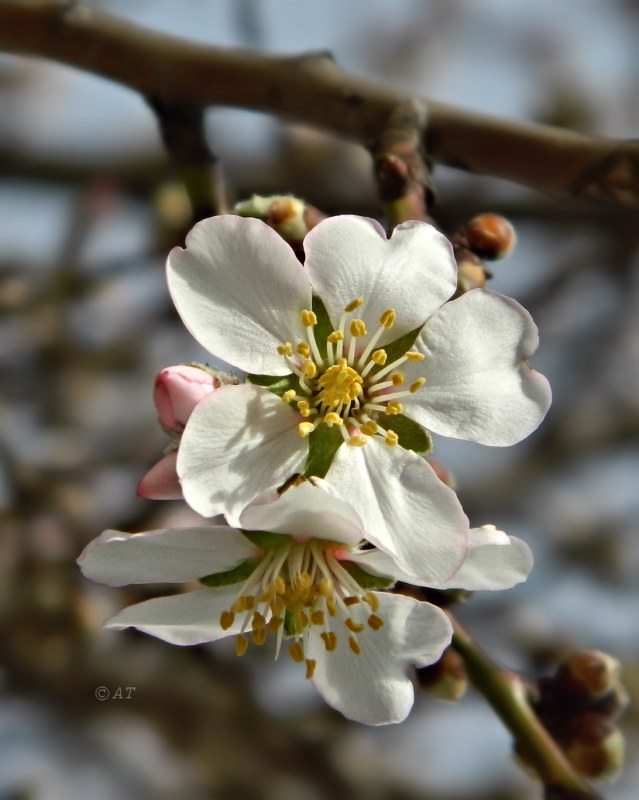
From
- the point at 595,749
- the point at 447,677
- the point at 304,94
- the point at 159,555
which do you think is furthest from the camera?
the point at 304,94

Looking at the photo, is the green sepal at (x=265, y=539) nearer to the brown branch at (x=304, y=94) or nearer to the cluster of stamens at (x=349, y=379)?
the cluster of stamens at (x=349, y=379)

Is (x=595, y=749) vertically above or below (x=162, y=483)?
below

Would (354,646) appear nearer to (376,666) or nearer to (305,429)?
(376,666)

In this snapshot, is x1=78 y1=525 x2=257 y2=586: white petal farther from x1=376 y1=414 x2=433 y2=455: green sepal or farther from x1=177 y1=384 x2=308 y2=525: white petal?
x1=376 y1=414 x2=433 y2=455: green sepal

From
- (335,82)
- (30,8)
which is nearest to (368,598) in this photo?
(335,82)

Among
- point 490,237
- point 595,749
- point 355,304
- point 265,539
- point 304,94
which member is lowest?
point 595,749

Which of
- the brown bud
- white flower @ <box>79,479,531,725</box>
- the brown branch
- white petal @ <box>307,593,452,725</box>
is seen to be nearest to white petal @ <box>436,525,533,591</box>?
white flower @ <box>79,479,531,725</box>

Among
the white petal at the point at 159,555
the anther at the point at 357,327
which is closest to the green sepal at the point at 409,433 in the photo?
the anther at the point at 357,327

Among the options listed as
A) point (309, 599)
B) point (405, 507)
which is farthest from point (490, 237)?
point (309, 599)
